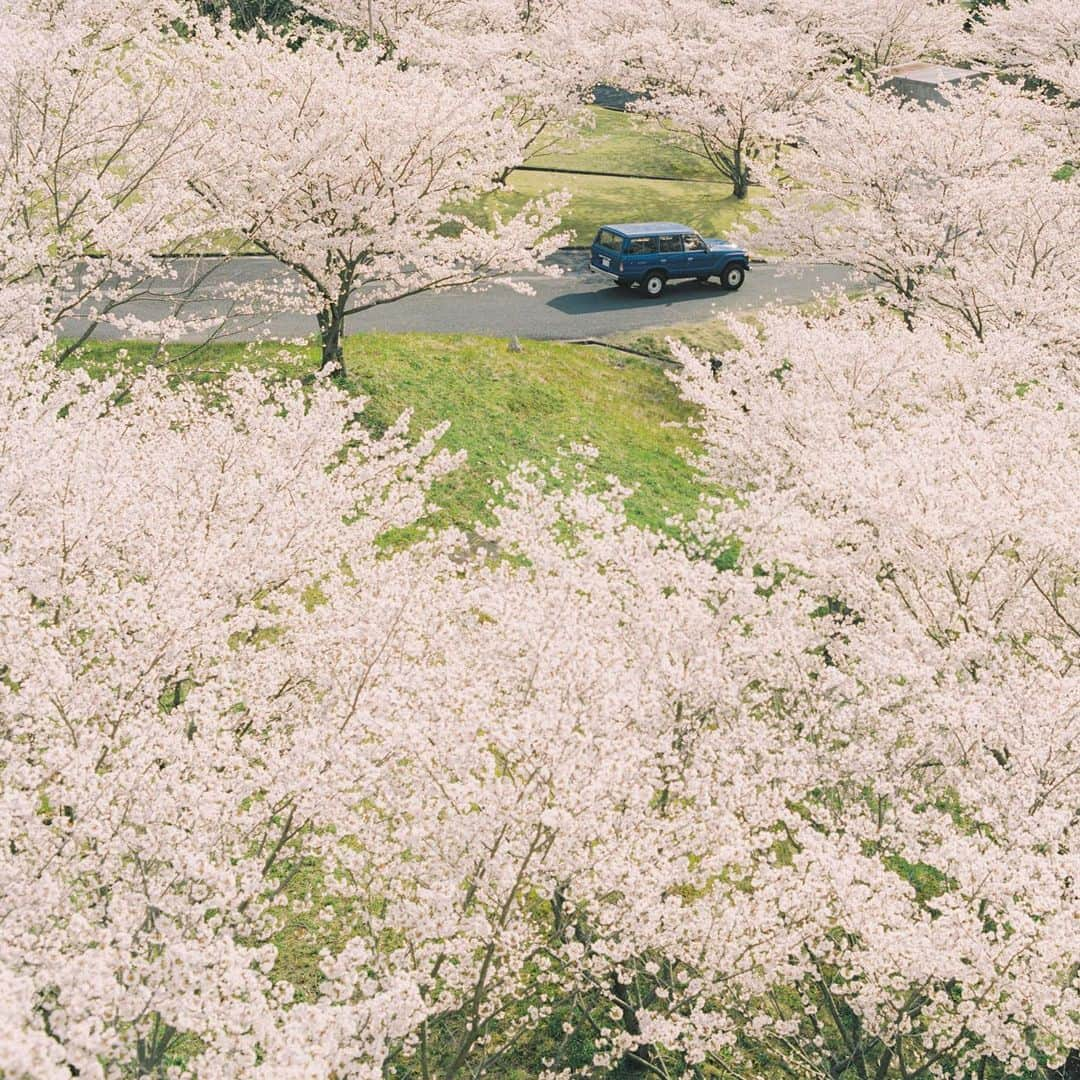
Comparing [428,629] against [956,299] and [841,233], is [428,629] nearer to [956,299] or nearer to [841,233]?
[956,299]

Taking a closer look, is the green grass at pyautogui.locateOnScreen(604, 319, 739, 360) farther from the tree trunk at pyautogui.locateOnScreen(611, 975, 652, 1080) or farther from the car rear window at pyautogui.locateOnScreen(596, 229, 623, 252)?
the tree trunk at pyautogui.locateOnScreen(611, 975, 652, 1080)

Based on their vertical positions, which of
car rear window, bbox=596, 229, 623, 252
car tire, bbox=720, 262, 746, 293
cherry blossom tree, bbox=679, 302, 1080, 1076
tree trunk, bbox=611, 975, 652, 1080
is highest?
cherry blossom tree, bbox=679, 302, 1080, 1076

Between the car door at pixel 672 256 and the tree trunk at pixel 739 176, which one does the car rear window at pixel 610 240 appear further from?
the tree trunk at pixel 739 176

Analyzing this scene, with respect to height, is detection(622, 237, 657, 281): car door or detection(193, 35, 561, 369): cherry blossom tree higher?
detection(193, 35, 561, 369): cherry blossom tree

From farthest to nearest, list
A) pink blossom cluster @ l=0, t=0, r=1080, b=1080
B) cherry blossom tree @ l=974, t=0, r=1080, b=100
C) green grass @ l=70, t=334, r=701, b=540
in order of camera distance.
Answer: cherry blossom tree @ l=974, t=0, r=1080, b=100
green grass @ l=70, t=334, r=701, b=540
pink blossom cluster @ l=0, t=0, r=1080, b=1080

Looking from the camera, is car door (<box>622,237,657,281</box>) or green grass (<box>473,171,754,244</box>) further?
green grass (<box>473,171,754,244</box>)

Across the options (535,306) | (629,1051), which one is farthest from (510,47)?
(629,1051)

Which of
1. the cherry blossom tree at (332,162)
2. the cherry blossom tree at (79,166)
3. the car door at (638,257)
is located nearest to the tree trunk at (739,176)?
the car door at (638,257)

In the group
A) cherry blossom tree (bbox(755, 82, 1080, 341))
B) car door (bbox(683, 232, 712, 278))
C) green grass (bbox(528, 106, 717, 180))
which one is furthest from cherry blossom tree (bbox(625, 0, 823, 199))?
cherry blossom tree (bbox(755, 82, 1080, 341))
